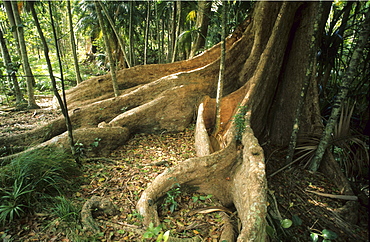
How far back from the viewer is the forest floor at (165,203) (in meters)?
1.97

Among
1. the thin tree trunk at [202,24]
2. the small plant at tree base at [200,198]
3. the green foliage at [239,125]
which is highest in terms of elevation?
the thin tree trunk at [202,24]

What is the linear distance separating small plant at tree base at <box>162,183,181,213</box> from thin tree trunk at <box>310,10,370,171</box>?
107 inches

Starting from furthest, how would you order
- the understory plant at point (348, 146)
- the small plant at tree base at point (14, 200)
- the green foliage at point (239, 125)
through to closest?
the understory plant at point (348, 146)
the green foliage at point (239, 125)
the small plant at tree base at point (14, 200)

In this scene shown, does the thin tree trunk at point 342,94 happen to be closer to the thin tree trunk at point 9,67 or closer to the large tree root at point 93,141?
the large tree root at point 93,141

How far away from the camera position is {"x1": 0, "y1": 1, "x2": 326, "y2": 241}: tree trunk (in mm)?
2717

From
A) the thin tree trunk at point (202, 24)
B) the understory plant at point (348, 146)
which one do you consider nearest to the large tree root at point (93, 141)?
the understory plant at point (348, 146)

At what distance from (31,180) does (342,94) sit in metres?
4.33

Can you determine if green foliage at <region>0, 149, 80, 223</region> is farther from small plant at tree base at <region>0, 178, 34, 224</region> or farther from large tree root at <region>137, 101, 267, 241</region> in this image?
large tree root at <region>137, 101, 267, 241</region>

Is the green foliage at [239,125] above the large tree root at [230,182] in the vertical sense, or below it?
above

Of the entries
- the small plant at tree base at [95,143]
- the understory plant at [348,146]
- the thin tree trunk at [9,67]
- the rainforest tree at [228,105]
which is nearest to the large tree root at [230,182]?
the rainforest tree at [228,105]

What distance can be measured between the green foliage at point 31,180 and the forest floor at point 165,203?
0.14 metres

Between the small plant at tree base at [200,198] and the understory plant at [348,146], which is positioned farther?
the understory plant at [348,146]

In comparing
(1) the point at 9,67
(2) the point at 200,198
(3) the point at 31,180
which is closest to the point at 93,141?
(3) the point at 31,180

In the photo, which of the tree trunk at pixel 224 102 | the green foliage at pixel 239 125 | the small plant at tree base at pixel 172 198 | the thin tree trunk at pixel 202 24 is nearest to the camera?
the small plant at tree base at pixel 172 198
